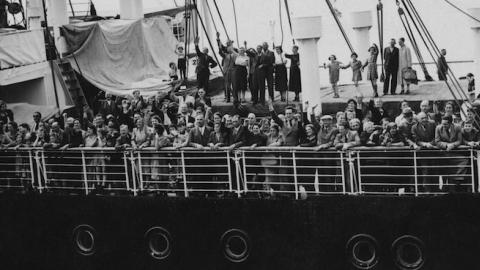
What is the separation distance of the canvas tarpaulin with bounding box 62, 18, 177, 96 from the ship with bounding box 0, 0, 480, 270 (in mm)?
3768

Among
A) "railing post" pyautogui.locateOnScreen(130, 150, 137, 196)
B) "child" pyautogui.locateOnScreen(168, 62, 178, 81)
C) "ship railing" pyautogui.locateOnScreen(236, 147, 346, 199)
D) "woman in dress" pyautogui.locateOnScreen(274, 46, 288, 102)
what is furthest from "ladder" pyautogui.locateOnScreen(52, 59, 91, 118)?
"ship railing" pyautogui.locateOnScreen(236, 147, 346, 199)

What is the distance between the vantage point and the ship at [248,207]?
43.8 ft

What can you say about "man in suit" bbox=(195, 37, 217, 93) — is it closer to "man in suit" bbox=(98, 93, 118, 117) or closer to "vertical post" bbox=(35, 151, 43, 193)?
"man in suit" bbox=(98, 93, 118, 117)

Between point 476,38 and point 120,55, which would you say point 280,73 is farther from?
point 120,55

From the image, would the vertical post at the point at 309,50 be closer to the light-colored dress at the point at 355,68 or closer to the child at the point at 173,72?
the light-colored dress at the point at 355,68

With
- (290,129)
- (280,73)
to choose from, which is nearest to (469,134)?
(290,129)

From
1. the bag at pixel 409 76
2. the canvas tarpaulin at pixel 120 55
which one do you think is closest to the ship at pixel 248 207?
the bag at pixel 409 76

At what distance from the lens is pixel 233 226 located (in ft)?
48.5

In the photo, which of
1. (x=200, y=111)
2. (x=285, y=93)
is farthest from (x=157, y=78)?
(x=200, y=111)

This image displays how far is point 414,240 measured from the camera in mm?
13477

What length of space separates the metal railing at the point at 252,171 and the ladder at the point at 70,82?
4229mm

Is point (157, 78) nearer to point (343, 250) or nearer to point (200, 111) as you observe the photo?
point (200, 111)

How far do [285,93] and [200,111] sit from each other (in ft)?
12.7

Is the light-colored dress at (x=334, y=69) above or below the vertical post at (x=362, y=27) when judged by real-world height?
below
